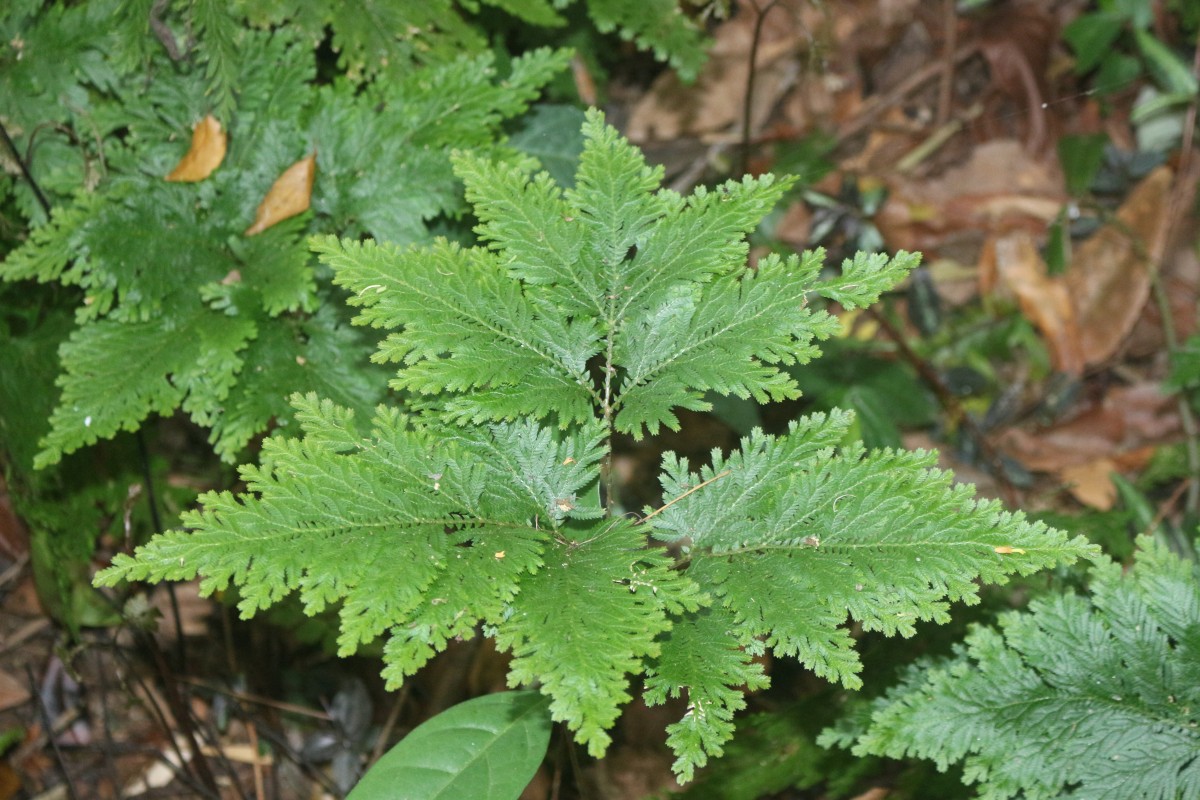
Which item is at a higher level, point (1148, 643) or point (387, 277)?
point (387, 277)

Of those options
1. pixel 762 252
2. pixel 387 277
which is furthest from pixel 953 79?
pixel 387 277

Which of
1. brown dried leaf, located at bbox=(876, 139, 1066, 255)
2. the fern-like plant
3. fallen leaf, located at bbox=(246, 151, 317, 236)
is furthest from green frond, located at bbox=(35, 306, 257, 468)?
brown dried leaf, located at bbox=(876, 139, 1066, 255)

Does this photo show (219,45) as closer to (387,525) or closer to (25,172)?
(25,172)

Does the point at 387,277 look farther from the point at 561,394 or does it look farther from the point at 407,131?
the point at 407,131

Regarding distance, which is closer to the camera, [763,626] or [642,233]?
[763,626]

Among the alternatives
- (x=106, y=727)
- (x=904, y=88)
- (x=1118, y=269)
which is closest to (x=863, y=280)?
(x=106, y=727)

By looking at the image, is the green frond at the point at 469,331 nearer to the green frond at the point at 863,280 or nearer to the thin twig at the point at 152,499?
the green frond at the point at 863,280
